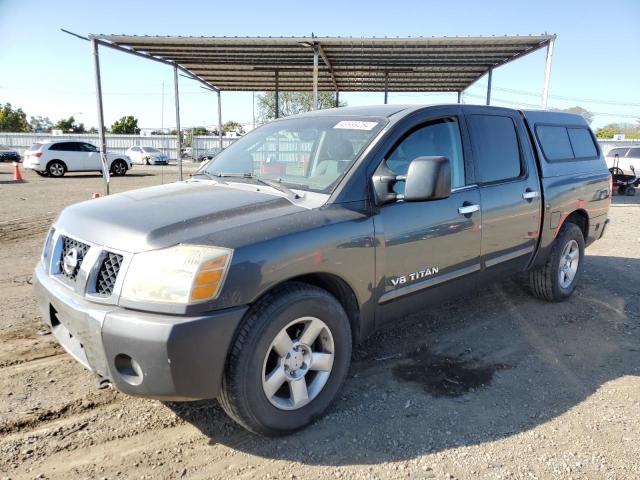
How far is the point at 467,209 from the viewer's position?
137 inches

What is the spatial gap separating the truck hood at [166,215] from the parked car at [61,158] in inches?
803

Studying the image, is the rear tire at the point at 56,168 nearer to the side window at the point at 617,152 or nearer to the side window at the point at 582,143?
the side window at the point at 582,143

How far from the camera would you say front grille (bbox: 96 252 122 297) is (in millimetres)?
2324

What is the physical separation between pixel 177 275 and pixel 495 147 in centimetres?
286

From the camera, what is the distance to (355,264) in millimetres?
2785

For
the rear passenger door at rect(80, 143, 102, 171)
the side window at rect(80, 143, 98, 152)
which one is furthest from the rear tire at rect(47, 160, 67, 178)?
the side window at rect(80, 143, 98, 152)

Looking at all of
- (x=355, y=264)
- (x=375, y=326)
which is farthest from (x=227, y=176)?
(x=375, y=326)

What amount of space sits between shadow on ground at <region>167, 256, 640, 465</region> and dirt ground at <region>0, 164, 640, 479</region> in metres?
0.01

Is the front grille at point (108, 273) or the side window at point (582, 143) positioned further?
the side window at point (582, 143)

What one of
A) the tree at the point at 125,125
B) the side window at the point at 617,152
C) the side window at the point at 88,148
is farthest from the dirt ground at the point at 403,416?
the tree at the point at 125,125

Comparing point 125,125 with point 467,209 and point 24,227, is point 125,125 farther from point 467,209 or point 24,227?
point 467,209

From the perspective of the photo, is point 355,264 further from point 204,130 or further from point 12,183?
point 204,130

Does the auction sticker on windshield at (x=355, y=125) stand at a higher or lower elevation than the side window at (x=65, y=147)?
higher

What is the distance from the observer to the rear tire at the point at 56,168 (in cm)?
2135
